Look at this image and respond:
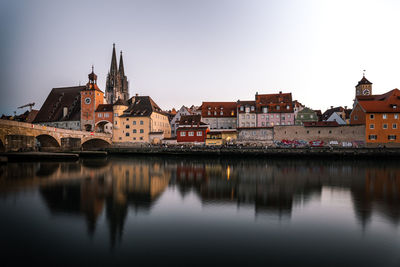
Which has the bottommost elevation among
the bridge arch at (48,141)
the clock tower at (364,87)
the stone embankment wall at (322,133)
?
the bridge arch at (48,141)

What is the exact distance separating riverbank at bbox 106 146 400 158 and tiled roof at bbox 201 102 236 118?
50.8 ft

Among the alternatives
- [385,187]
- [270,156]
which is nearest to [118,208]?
[385,187]

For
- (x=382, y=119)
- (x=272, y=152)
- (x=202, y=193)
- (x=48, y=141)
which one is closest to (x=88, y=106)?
(x=48, y=141)

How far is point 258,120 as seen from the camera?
53125 mm

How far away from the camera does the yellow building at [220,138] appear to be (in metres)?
46.3

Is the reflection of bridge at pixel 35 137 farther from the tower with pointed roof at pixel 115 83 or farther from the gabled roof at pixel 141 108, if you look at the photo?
the tower with pointed roof at pixel 115 83

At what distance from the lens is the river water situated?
693 cm

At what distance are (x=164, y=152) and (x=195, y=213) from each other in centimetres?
3243

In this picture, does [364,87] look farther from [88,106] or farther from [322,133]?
[88,106]

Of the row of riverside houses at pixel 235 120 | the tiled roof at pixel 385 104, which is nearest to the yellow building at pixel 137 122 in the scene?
the row of riverside houses at pixel 235 120

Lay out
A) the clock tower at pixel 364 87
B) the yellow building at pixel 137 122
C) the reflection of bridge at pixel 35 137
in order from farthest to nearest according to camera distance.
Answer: the clock tower at pixel 364 87
the yellow building at pixel 137 122
the reflection of bridge at pixel 35 137

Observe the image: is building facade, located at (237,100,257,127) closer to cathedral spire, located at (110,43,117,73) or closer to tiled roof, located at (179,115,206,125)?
tiled roof, located at (179,115,206,125)

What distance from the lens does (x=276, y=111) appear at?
172 ft

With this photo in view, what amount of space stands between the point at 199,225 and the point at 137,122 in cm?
4416
